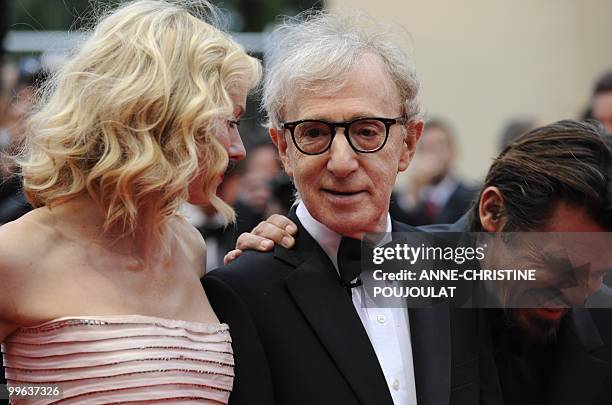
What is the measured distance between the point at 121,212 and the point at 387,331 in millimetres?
776

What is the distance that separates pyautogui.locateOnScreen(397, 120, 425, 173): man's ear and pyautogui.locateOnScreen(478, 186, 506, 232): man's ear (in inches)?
10.2

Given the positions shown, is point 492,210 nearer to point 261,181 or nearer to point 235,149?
point 235,149

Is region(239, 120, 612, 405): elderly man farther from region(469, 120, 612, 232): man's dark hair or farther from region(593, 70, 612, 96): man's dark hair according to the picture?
region(593, 70, 612, 96): man's dark hair

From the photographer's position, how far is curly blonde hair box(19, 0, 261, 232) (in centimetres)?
241

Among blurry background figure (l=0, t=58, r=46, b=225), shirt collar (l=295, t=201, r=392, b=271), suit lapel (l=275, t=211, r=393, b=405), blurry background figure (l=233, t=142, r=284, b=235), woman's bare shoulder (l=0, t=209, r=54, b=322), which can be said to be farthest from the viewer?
blurry background figure (l=233, t=142, r=284, b=235)

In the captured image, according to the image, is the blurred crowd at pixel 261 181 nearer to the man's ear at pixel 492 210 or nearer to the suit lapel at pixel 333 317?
the man's ear at pixel 492 210

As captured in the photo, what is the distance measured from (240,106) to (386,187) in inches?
18.4

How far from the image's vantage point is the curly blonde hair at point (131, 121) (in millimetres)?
2410

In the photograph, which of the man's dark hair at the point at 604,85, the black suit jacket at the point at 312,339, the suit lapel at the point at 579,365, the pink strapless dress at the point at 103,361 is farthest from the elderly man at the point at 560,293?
the man's dark hair at the point at 604,85

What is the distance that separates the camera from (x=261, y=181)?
6141 mm

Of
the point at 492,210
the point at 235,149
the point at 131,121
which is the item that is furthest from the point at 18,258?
the point at 492,210

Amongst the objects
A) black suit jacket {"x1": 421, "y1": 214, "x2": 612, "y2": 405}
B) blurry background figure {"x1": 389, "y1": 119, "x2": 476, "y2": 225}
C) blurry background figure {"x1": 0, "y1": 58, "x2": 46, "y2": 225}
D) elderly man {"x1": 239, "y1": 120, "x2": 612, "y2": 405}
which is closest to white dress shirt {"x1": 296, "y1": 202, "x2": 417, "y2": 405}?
elderly man {"x1": 239, "y1": 120, "x2": 612, "y2": 405}

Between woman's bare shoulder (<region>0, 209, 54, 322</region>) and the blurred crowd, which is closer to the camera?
woman's bare shoulder (<region>0, 209, 54, 322</region>)

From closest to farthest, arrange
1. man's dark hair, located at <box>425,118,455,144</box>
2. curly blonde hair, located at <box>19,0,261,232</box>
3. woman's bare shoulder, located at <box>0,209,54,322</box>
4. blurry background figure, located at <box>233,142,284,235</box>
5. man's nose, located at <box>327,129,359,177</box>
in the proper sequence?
1. woman's bare shoulder, located at <box>0,209,54,322</box>
2. curly blonde hair, located at <box>19,0,261,232</box>
3. man's nose, located at <box>327,129,359,177</box>
4. blurry background figure, located at <box>233,142,284,235</box>
5. man's dark hair, located at <box>425,118,455,144</box>
